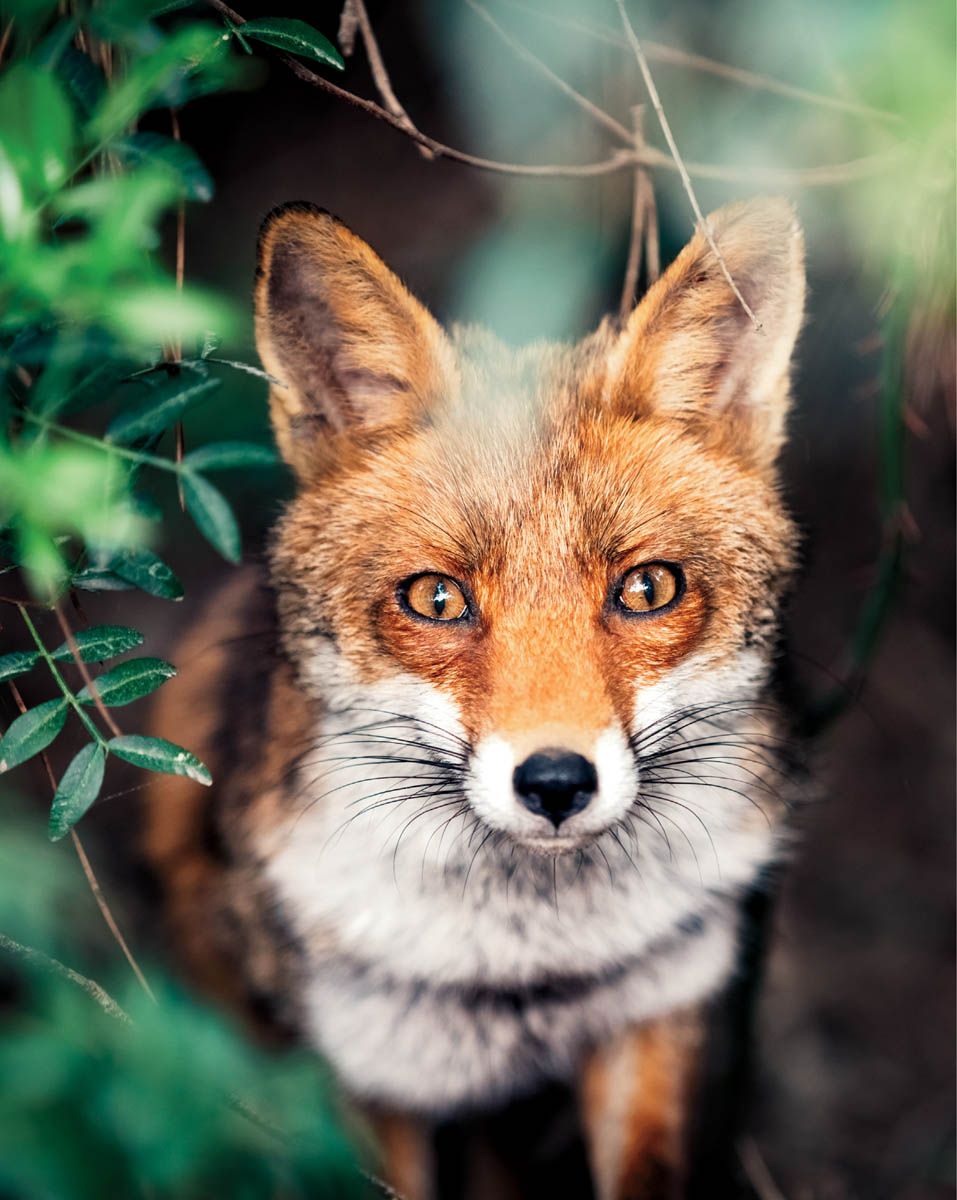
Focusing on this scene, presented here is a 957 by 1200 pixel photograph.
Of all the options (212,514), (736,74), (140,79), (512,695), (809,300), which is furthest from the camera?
(736,74)

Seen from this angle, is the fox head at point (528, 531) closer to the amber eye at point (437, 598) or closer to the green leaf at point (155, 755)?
the amber eye at point (437, 598)

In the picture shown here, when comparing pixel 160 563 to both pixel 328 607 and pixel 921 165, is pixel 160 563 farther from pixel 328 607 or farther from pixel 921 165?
pixel 921 165

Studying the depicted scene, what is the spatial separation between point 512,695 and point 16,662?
790 millimetres

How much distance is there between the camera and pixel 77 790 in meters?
1.45

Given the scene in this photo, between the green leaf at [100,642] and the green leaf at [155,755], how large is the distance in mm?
143

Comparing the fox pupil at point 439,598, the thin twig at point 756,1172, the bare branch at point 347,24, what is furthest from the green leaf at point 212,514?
the thin twig at point 756,1172

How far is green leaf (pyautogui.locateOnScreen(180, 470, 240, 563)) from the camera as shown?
1289 mm

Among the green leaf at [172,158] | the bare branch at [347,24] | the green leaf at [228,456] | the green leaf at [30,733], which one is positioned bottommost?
the green leaf at [30,733]

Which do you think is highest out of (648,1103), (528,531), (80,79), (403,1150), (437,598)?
(80,79)

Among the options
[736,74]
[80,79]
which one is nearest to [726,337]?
[736,74]

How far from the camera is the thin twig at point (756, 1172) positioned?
2.82 meters

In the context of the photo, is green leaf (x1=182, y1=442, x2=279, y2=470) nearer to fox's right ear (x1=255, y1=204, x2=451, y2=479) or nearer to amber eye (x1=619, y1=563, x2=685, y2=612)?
fox's right ear (x1=255, y1=204, x2=451, y2=479)

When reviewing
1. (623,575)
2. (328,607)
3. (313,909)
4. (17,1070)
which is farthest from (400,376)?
(17,1070)

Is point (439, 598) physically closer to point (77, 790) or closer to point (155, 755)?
point (155, 755)
